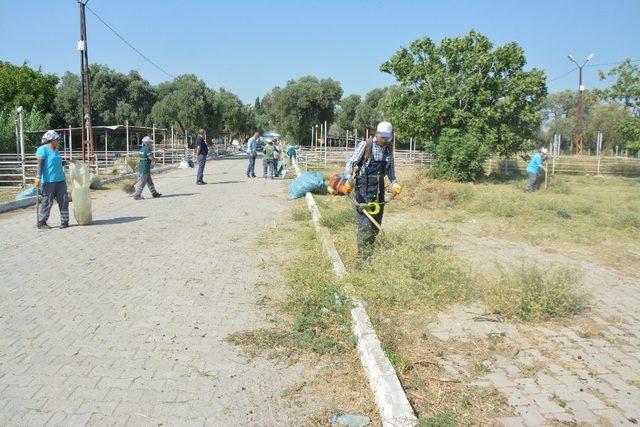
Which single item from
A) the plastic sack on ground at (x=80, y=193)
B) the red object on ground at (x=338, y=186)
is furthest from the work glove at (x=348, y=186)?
the plastic sack on ground at (x=80, y=193)

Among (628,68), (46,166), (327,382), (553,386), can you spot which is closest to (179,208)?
(46,166)

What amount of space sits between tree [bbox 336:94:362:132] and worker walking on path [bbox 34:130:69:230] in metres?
50.1

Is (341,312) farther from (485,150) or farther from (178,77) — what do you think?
(178,77)

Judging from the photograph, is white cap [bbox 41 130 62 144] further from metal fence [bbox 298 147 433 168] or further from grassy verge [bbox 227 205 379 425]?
metal fence [bbox 298 147 433 168]

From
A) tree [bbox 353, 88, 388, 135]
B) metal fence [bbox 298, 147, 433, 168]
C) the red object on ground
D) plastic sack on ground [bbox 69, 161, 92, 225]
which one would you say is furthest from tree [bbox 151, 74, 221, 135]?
the red object on ground

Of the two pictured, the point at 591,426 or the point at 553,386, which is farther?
the point at 553,386

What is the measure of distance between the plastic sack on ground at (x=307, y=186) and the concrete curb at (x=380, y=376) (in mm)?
9526

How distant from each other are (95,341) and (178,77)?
150ft

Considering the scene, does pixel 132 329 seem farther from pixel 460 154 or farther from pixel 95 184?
pixel 460 154

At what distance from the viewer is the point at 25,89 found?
1491 inches

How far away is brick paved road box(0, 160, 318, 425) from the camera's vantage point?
3.33 meters

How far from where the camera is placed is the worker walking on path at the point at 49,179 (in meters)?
8.92

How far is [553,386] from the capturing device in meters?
3.66

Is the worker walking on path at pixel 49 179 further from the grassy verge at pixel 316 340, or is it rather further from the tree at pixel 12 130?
the tree at pixel 12 130
